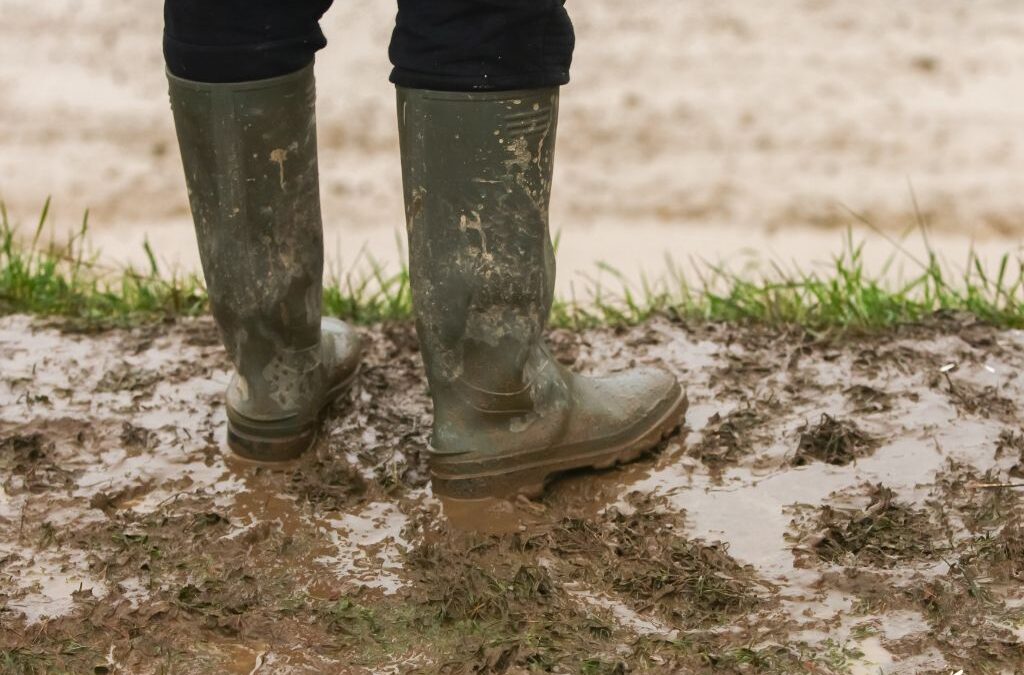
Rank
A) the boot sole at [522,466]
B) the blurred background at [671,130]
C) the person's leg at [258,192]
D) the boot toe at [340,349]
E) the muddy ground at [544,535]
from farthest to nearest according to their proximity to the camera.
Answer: the blurred background at [671,130], the boot toe at [340,349], the boot sole at [522,466], the person's leg at [258,192], the muddy ground at [544,535]

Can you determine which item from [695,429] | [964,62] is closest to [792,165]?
[964,62]

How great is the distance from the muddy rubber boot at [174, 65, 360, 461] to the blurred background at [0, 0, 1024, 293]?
1.81 m

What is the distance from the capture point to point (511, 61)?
2000 millimetres

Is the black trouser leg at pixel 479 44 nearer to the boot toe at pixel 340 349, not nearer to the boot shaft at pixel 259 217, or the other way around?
the boot shaft at pixel 259 217

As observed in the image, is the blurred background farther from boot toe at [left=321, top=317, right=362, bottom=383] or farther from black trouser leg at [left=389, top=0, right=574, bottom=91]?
black trouser leg at [left=389, top=0, right=574, bottom=91]

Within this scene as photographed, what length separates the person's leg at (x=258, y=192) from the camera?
2.11m

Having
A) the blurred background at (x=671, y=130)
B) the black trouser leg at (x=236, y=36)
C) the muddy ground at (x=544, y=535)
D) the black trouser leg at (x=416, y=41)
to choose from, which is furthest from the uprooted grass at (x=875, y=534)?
the blurred background at (x=671, y=130)

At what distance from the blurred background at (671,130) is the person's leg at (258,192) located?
1.82 metres

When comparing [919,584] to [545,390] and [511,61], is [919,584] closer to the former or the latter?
[545,390]

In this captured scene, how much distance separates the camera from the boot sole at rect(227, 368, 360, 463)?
7.80 feet

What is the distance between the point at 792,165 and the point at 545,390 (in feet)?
9.10

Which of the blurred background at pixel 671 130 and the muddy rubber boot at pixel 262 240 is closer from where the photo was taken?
the muddy rubber boot at pixel 262 240

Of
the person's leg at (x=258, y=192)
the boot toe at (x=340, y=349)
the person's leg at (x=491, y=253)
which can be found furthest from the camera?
the boot toe at (x=340, y=349)

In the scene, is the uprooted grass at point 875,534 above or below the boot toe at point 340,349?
below
